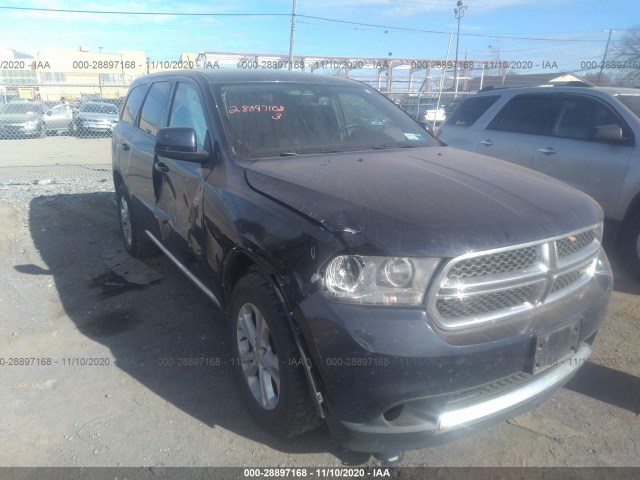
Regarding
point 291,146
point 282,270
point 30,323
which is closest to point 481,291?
point 282,270

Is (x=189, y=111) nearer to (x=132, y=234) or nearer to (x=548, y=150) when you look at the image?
(x=132, y=234)

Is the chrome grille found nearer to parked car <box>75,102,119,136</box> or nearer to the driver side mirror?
the driver side mirror

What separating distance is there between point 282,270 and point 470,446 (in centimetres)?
137

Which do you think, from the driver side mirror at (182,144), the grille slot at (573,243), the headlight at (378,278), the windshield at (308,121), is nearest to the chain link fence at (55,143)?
the windshield at (308,121)

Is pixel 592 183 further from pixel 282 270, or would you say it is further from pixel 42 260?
pixel 42 260

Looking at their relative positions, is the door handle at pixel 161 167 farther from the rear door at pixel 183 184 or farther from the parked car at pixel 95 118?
the parked car at pixel 95 118

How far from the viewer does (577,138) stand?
5.29 meters

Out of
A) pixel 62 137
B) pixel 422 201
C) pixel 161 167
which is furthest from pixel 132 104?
pixel 62 137

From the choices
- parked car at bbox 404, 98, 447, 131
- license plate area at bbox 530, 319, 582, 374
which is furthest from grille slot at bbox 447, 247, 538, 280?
parked car at bbox 404, 98, 447, 131

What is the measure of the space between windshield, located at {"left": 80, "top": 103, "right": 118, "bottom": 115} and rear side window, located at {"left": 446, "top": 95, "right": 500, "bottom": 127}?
16343 mm

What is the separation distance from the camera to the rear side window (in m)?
6.50

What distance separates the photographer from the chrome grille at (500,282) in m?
2.03

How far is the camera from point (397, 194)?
7.64 feet

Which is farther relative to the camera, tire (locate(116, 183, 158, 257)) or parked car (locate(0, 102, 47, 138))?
parked car (locate(0, 102, 47, 138))
